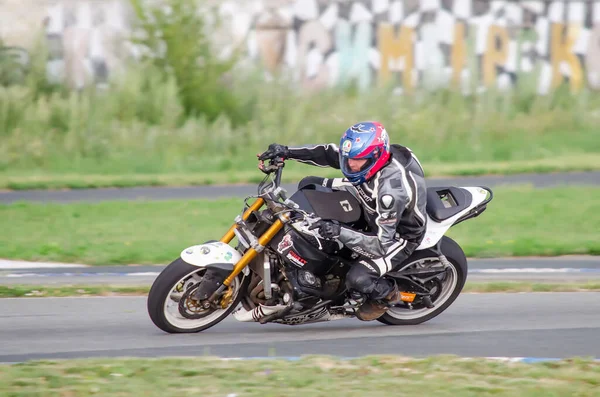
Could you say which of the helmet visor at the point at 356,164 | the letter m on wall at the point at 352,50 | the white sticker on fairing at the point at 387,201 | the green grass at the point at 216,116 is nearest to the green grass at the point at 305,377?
the white sticker on fairing at the point at 387,201

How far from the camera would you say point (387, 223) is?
746 centimetres

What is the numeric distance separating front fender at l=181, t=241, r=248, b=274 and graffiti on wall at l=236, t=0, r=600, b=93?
1526cm

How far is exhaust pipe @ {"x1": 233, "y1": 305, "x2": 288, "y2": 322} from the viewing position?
7586 mm

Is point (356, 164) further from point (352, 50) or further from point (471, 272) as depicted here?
point (352, 50)

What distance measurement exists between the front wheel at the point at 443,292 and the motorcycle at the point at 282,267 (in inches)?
0.7

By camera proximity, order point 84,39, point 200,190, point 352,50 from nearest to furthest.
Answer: point 200,190
point 84,39
point 352,50

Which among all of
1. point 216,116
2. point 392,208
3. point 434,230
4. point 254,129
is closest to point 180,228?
point 434,230

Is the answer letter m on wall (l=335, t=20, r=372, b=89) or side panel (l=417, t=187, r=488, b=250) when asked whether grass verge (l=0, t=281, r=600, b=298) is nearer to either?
side panel (l=417, t=187, r=488, b=250)

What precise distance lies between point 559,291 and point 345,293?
273cm

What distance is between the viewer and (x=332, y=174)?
17.5m

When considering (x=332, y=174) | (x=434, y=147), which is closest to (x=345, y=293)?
(x=332, y=174)

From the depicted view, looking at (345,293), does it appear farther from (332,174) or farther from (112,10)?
(112,10)

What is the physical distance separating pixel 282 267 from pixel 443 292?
1463 millimetres

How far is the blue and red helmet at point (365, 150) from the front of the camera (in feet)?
24.2
